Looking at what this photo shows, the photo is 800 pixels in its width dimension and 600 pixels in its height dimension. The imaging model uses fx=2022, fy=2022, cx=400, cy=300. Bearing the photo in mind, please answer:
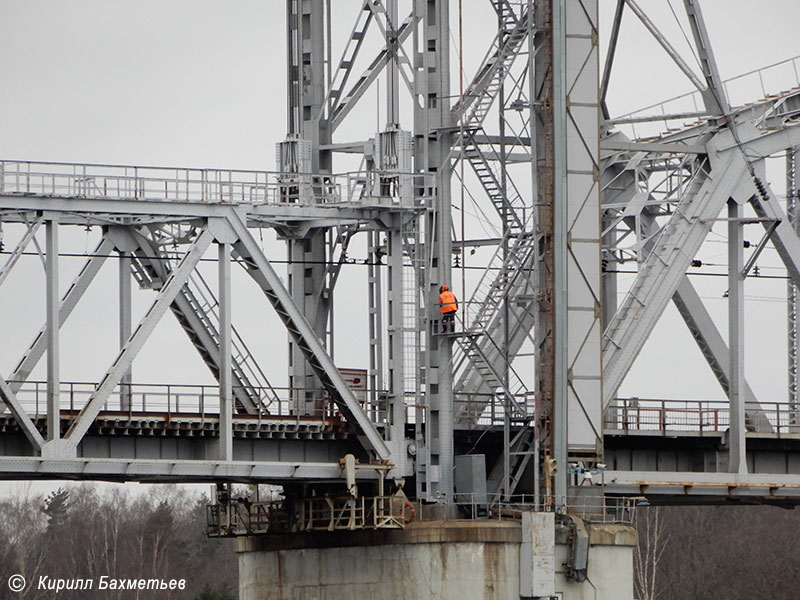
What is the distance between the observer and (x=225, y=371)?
59969 mm

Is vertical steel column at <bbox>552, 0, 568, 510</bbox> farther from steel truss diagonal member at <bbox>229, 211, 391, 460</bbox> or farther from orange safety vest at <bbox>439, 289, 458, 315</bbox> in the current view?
steel truss diagonal member at <bbox>229, 211, 391, 460</bbox>

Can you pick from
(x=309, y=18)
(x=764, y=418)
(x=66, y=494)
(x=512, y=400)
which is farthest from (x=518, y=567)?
(x=66, y=494)

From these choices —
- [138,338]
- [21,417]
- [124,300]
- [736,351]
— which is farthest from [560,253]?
[21,417]

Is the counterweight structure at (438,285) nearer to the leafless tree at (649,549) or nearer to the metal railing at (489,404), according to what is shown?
the metal railing at (489,404)

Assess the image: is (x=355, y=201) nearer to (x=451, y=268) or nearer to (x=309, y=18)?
(x=451, y=268)

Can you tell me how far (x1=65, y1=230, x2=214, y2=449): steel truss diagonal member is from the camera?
5791 centimetres

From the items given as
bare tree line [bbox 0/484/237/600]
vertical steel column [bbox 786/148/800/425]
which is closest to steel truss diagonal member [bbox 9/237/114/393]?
vertical steel column [bbox 786/148/800/425]

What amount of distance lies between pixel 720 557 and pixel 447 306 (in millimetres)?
62443

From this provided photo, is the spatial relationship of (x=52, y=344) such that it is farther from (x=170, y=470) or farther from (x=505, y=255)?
(x=505, y=255)

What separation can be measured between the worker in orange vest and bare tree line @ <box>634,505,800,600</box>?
50.9 meters

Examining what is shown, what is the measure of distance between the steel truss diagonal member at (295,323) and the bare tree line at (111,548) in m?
46.3

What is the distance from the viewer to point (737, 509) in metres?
133

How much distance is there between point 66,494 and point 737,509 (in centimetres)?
5080

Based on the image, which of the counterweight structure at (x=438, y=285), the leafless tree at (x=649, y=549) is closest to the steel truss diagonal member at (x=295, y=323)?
the counterweight structure at (x=438, y=285)
